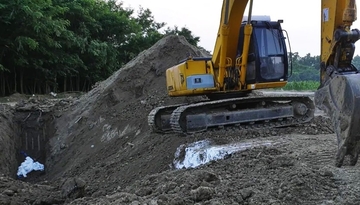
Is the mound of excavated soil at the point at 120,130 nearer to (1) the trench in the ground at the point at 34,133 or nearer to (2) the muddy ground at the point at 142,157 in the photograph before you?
(2) the muddy ground at the point at 142,157

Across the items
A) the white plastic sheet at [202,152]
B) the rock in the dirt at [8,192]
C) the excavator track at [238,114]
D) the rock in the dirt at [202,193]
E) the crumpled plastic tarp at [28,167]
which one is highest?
the excavator track at [238,114]

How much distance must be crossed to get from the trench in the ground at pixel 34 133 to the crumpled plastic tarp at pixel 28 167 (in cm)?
14

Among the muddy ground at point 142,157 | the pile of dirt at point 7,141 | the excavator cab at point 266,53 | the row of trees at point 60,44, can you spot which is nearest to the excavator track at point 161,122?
the muddy ground at point 142,157

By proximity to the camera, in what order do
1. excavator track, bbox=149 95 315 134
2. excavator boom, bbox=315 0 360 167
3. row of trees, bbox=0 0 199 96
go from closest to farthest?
excavator boom, bbox=315 0 360 167 < excavator track, bbox=149 95 315 134 < row of trees, bbox=0 0 199 96

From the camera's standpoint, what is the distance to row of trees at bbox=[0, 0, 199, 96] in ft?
76.4

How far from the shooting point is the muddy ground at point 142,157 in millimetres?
5211

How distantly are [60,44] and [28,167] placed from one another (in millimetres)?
14614

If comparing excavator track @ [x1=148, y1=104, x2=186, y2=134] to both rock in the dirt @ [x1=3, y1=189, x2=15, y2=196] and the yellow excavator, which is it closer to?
the yellow excavator

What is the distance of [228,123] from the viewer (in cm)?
978

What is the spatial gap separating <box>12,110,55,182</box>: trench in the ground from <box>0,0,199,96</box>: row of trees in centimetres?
821

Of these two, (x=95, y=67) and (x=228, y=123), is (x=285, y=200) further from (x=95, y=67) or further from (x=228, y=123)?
(x=95, y=67)

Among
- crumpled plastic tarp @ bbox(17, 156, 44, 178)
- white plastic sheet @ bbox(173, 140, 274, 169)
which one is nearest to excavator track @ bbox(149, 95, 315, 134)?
white plastic sheet @ bbox(173, 140, 274, 169)

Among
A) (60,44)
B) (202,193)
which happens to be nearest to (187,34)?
(60,44)

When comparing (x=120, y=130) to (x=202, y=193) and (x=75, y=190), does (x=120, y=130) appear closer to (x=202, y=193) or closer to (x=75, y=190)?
(x=75, y=190)
